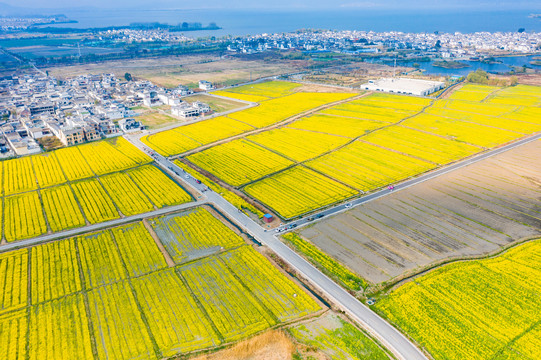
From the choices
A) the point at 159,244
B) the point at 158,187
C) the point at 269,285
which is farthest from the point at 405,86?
the point at 159,244

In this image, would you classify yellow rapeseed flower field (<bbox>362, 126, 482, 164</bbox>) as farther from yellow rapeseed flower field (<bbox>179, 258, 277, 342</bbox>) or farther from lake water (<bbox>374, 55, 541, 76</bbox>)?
lake water (<bbox>374, 55, 541, 76</bbox>)

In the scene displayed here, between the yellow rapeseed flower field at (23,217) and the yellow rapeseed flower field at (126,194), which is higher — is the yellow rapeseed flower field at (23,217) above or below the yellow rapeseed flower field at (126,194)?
below

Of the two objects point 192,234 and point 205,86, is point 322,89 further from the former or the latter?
point 192,234

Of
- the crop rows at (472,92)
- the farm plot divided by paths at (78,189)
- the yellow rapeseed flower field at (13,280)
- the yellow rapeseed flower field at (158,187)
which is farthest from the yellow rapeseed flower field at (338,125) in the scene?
the yellow rapeseed flower field at (13,280)

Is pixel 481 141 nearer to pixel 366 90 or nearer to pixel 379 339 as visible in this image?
pixel 366 90

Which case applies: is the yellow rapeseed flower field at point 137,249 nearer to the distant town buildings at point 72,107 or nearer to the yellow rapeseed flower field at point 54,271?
the yellow rapeseed flower field at point 54,271
